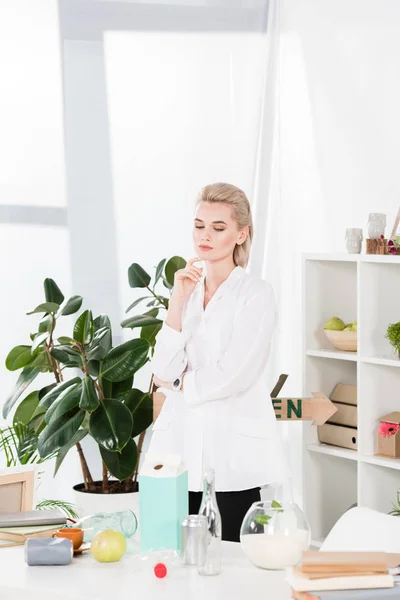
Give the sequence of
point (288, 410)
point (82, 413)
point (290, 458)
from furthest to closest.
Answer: point (290, 458), point (288, 410), point (82, 413)

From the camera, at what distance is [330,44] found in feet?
16.3

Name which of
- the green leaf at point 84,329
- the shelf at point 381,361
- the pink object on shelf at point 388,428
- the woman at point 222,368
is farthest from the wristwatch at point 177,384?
the pink object on shelf at point 388,428

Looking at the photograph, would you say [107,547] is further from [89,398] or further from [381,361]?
[381,361]

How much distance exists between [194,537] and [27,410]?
2.20 m

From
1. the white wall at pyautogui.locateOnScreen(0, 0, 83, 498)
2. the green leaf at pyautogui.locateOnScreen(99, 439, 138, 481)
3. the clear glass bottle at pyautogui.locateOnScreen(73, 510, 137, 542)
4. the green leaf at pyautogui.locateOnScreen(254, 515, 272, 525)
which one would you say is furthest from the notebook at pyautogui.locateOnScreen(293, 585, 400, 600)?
the white wall at pyautogui.locateOnScreen(0, 0, 83, 498)

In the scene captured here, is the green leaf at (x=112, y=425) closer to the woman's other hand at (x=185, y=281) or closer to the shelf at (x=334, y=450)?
the woman's other hand at (x=185, y=281)

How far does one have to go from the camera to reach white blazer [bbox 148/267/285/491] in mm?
3156

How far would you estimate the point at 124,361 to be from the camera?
13.0ft

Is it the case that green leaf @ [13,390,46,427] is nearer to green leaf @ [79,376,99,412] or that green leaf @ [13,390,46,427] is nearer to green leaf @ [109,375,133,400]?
green leaf @ [109,375,133,400]

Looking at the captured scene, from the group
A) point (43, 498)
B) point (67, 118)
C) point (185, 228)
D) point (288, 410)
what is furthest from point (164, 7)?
point (43, 498)

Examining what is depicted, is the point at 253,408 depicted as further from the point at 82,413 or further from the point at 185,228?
the point at 185,228

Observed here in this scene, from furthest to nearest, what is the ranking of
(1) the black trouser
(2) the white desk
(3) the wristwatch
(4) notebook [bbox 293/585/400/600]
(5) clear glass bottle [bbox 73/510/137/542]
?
(3) the wristwatch, (1) the black trouser, (5) clear glass bottle [bbox 73/510/137/542], (2) the white desk, (4) notebook [bbox 293/585/400/600]

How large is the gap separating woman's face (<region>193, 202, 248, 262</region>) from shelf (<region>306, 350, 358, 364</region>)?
118 cm

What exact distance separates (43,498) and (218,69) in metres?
2.45
